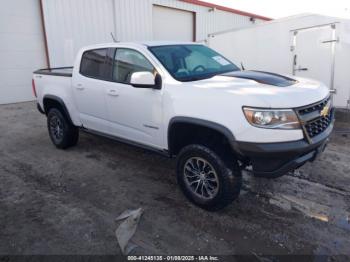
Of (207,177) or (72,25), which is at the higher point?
(72,25)

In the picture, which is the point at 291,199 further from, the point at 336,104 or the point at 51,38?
the point at 51,38

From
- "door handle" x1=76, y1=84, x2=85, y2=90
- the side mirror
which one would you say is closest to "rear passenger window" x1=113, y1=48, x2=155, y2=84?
the side mirror

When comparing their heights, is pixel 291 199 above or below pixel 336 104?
below

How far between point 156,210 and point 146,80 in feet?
4.82

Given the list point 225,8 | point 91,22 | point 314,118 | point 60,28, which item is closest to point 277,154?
point 314,118

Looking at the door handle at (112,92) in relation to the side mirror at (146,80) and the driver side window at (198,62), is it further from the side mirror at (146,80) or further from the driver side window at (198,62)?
the driver side window at (198,62)

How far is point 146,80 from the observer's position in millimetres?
3424

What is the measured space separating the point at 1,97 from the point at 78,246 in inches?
366

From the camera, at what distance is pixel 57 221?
3.27 m

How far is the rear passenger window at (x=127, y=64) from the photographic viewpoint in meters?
3.84

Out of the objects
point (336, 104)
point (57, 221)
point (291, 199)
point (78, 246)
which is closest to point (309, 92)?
point (291, 199)

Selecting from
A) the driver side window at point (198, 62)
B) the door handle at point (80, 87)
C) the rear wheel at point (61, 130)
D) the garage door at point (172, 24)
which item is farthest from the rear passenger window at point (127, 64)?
the garage door at point (172, 24)

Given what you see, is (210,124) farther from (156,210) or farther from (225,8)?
(225,8)

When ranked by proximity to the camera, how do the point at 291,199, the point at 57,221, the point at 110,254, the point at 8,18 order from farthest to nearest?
the point at 8,18, the point at 291,199, the point at 57,221, the point at 110,254
